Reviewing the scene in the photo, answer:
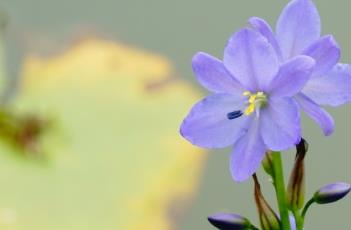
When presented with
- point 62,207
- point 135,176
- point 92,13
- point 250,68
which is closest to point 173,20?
point 92,13

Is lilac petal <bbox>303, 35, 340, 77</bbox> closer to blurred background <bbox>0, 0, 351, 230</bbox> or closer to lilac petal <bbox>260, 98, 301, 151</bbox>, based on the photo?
lilac petal <bbox>260, 98, 301, 151</bbox>

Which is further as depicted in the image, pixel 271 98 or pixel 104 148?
pixel 104 148

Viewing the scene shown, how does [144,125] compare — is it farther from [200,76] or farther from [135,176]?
[200,76]

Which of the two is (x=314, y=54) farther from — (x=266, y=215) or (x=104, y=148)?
(x=104, y=148)

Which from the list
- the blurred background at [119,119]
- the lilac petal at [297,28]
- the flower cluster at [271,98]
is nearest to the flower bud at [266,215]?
the flower cluster at [271,98]

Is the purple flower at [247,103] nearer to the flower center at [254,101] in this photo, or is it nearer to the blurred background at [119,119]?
the flower center at [254,101]

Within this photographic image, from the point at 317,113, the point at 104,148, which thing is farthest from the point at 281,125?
the point at 104,148

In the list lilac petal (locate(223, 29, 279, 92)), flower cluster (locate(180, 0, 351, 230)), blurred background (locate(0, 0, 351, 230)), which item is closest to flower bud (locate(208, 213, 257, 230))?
flower cluster (locate(180, 0, 351, 230))
